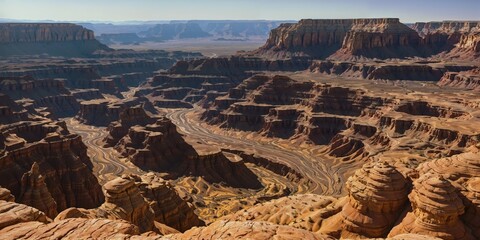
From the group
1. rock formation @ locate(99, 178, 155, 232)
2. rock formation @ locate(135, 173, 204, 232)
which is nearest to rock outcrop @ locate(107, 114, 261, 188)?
rock formation @ locate(135, 173, 204, 232)

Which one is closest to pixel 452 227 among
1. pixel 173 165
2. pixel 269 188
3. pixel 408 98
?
pixel 269 188

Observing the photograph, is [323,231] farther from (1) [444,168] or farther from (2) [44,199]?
(2) [44,199]

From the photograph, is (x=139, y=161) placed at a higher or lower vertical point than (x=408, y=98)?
lower

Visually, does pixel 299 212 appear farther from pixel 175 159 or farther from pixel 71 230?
pixel 175 159

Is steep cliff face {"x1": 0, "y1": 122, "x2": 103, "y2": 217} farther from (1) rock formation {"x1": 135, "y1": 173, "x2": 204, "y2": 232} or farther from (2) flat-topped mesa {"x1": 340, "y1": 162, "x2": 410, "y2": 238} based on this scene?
(2) flat-topped mesa {"x1": 340, "y1": 162, "x2": 410, "y2": 238}

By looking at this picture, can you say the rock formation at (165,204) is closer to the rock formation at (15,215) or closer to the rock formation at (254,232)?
the rock formation at (15,215)

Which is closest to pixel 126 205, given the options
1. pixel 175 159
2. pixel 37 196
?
pixel 37 196
